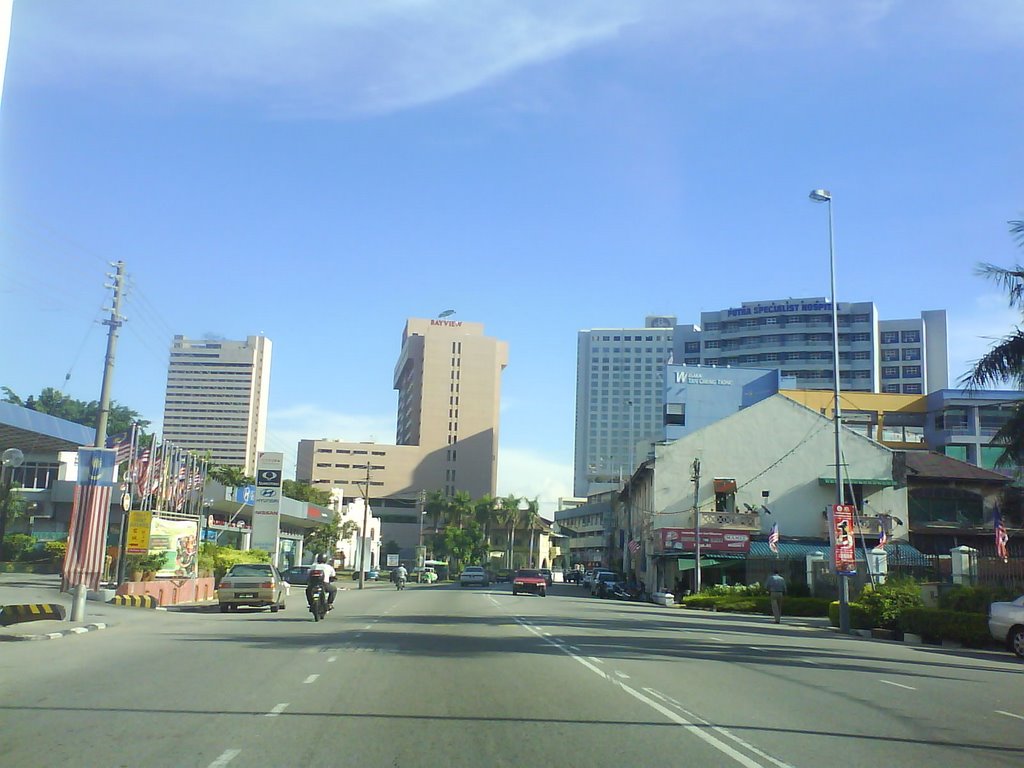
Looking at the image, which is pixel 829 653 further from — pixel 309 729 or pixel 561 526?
pixel 561 526

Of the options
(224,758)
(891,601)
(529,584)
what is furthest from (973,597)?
(529,584)

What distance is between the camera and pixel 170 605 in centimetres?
3366

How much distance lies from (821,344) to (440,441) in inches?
2896

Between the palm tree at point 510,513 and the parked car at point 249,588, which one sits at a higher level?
the palm tree at point 510,513

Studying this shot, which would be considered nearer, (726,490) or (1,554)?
(1,554)

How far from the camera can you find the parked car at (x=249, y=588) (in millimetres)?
30766

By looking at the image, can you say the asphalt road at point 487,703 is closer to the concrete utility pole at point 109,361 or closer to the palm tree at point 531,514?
the concrete utility pole at point 109,361

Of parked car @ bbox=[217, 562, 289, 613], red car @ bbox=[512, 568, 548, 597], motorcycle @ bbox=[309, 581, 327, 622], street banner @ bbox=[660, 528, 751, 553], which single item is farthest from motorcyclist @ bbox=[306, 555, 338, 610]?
street banner @ bbox=[660, 528, 751, 553]

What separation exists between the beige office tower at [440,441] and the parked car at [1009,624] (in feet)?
493

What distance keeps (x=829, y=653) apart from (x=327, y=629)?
1147cm

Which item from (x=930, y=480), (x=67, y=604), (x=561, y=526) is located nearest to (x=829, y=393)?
(x=930, y=480)

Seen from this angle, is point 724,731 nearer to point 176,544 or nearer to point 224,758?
point 224,758

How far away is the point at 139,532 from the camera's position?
3312cm

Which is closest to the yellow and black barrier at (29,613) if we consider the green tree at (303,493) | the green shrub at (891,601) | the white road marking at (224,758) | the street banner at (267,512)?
the white road marking at (224,758)
